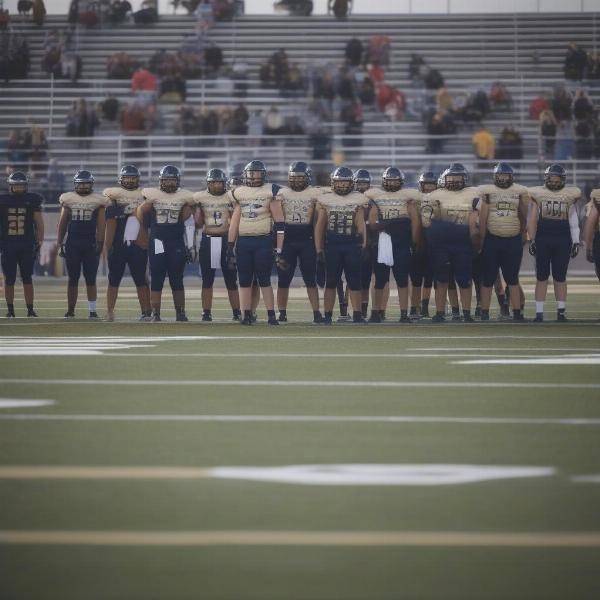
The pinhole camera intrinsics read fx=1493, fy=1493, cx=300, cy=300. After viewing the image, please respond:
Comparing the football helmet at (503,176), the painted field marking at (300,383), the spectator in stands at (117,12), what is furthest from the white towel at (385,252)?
the spectator in stands at (117,12)

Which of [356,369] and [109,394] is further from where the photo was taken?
[356,369]

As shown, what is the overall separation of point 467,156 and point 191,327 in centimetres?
1463

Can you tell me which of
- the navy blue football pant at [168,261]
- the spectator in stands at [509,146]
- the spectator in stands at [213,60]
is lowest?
the navy blue football pant at [168,261]

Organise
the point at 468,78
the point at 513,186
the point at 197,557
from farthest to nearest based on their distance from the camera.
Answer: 1. the point at 468,78
2. the point at 513,186
3. the point at 197,557

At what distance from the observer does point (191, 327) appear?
14.5m

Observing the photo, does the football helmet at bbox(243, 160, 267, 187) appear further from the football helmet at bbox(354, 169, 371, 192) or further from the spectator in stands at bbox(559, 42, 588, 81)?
the spectator in stands at bbox(559, 42, 588, 81)

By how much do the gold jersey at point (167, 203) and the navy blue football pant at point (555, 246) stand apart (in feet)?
11.9

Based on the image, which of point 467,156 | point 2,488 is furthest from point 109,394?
point 467,156

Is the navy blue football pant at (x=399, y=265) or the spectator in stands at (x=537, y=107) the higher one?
the spectator in stands at (x=537, y=107)

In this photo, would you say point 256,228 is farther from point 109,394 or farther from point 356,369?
point 109,394

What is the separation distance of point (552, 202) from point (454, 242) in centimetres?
108

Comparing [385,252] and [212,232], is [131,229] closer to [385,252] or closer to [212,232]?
[212,232]

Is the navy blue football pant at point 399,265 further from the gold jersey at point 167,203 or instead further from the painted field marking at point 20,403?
the painted field marking at point 20,403

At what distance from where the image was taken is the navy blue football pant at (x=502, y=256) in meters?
15.3
